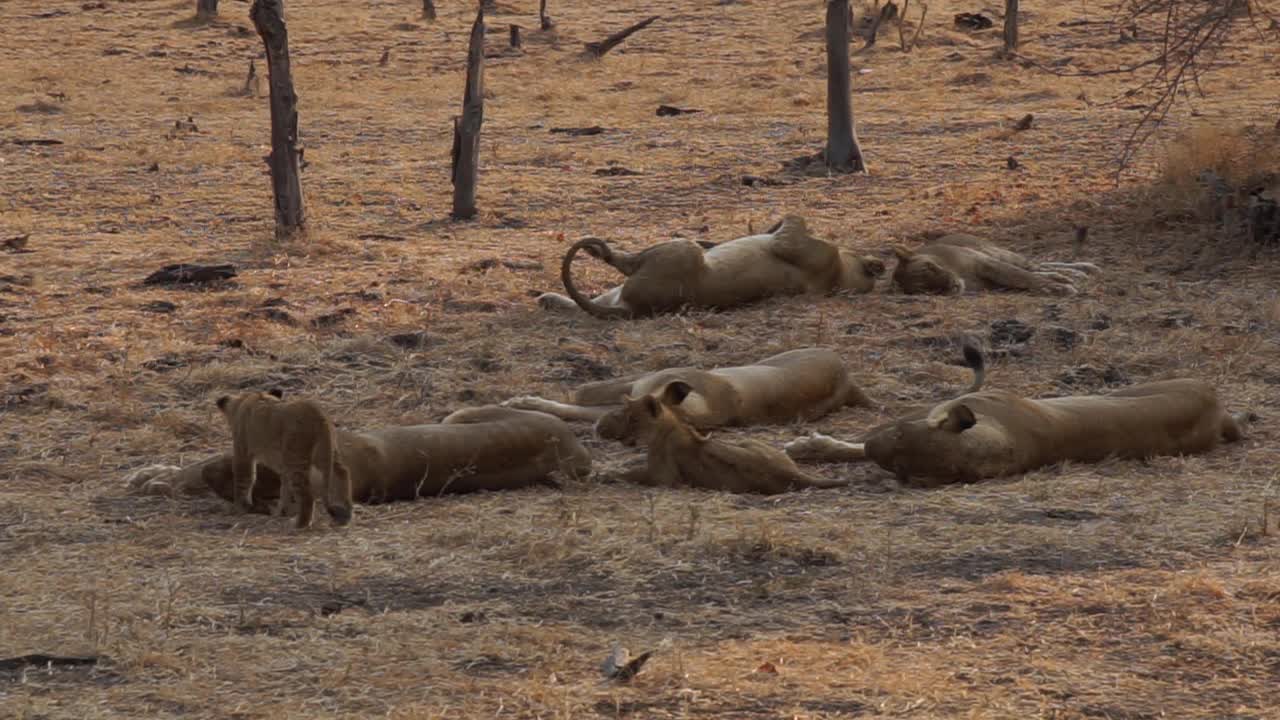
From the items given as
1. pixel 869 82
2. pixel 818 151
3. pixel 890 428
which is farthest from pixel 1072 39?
pixel 890 428

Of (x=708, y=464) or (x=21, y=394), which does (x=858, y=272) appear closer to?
(x=708, y=464)

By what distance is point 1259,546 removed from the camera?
664cm

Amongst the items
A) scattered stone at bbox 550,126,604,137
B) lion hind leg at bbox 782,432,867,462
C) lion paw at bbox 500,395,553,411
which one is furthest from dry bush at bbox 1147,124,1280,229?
scattered stone at bbox 550,126,604,137

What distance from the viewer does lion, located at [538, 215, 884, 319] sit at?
37.0ft

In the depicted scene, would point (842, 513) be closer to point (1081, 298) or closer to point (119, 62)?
point (1081, 298)

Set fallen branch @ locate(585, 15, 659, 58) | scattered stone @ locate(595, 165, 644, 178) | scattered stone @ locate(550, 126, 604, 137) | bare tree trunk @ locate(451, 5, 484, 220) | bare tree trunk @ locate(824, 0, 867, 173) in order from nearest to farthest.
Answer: bare tree trunk @ locate(451, 5, 484, 220) < scattered stone @ locate(595, 165, 644, 178) < bare tree trunk @ locate(824, 0, 867, 173) < scattered stone @ locate(550, 126, 604, 137) < fallen branch @ locate(585, 15, 659, 58)

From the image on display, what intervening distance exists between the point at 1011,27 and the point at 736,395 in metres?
20.2

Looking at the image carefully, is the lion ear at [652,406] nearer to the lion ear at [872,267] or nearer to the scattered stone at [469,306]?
the scattered stone at [469,306]

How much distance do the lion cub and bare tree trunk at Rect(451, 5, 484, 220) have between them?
8986 millimetres

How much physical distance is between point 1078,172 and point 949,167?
1460 mm

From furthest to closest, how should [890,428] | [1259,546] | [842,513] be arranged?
[890,428]
[842,513]
[1259,546]

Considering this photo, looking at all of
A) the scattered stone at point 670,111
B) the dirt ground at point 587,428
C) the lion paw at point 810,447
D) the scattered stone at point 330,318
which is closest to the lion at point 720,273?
the dirt ground at point 587,428

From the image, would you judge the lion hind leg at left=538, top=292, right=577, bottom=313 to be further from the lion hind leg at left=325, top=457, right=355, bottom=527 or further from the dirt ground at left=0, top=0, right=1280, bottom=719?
the lion hind leg at left=325, top=457, right=355, bottom=527

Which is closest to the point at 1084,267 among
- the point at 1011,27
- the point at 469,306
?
the point at 469,306
